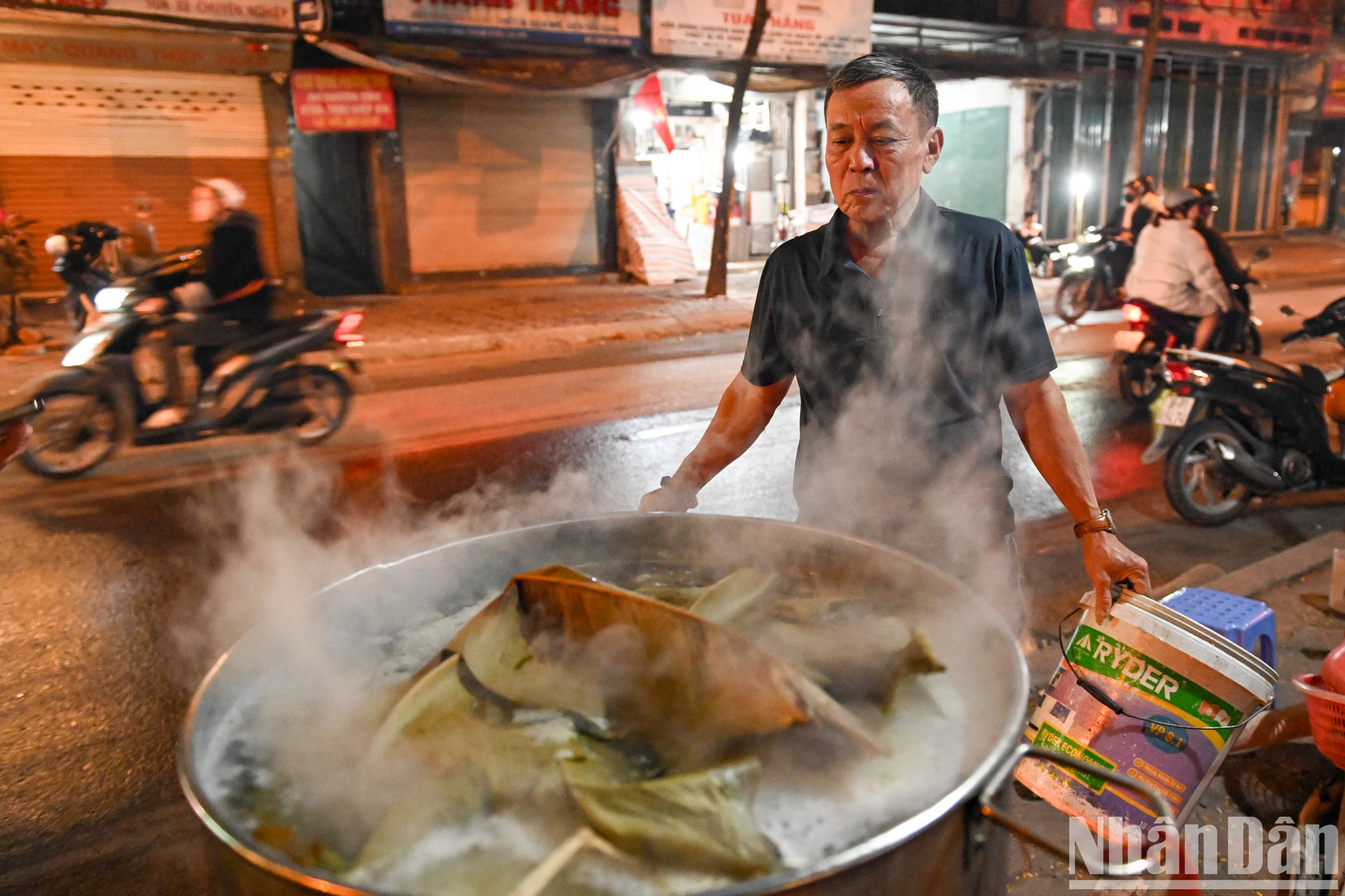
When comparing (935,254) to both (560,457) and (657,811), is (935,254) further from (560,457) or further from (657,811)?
(560,457)

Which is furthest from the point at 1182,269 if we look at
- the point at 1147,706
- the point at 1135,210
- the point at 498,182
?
the point at 498,182

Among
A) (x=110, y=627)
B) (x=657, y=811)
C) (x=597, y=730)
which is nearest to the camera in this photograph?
(x=657, y=811)

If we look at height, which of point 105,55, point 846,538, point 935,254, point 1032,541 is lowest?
point 1032,541

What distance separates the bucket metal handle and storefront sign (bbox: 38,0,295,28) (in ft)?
46.9

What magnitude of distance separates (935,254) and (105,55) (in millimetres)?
13734

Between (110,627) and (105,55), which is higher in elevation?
(105,55)

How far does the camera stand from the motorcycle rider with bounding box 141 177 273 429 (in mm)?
6602

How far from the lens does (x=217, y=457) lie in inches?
267

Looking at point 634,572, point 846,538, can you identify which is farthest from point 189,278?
point 846,538

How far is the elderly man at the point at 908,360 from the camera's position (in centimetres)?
208

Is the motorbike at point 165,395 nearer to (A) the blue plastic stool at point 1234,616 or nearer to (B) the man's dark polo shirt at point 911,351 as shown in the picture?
(B) the man's dark polo shirt at point 911,351

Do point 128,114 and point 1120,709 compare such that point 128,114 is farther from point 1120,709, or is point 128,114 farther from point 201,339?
point 1120,709

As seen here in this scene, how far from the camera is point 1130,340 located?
7.57 m

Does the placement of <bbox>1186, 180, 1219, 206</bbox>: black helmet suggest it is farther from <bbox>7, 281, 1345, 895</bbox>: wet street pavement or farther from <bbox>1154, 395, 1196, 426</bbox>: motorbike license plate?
<bbox>1154, 395, 1196, 426</bbox>: motorbike license plate
